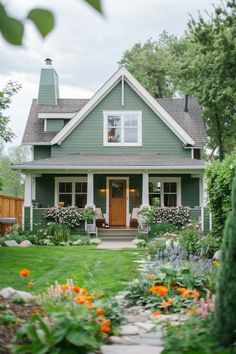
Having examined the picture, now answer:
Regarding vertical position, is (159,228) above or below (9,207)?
below

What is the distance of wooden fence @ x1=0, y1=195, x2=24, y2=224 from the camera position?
2092 cm

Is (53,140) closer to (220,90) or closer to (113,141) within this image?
(113,141)

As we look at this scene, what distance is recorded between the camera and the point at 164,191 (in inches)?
787

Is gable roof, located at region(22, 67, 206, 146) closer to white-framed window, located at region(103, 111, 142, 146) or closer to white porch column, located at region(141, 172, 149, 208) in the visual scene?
white-framed window, located at region(103, 111, 142, 146)

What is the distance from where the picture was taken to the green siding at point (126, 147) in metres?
20.0

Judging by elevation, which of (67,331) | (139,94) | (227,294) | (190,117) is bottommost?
(67,331)

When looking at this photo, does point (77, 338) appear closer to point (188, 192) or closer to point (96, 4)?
point (96, 4)

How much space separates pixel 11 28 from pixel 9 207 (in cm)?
2174

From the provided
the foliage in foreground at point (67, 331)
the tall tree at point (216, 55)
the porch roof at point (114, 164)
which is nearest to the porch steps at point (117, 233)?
the porch roof at point (114, 164)

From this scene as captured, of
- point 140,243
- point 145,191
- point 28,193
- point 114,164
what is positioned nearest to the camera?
point 140,243

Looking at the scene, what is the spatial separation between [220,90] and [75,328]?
1714cm

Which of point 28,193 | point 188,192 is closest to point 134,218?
point 188,192

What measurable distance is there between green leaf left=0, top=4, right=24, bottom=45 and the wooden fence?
789 inches

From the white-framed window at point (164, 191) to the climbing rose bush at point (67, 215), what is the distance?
3.53 m
